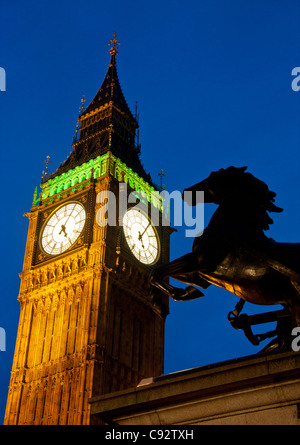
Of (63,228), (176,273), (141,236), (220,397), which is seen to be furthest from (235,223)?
(63,228)

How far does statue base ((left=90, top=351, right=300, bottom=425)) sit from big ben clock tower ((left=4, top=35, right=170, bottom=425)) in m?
27.7

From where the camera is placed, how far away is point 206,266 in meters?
8.68

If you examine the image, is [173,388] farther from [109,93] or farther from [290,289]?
[109,93]

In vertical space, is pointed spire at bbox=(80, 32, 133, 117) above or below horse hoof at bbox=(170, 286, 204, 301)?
above

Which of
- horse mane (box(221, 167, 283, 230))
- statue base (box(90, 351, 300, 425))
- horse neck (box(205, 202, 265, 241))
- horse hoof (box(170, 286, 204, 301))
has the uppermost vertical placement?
horse mane (box(221, 167, 283, 230))

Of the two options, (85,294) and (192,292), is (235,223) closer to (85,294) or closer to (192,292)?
(192,292)

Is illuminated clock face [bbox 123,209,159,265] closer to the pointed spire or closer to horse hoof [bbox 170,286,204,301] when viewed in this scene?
the pointed spire

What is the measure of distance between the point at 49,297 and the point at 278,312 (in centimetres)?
3302

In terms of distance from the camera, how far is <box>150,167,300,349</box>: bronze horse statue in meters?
8.45

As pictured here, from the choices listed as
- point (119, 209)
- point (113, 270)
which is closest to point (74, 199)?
point (119, 209)

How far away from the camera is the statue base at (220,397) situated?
7.05m

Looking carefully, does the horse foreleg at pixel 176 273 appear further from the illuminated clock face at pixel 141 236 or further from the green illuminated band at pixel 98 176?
the green illuminated band at pixel 98 176

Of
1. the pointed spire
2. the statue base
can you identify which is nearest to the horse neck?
the statue base

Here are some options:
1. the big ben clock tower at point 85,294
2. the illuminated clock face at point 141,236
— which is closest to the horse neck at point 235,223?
the big ben clock tower at point 85,294
